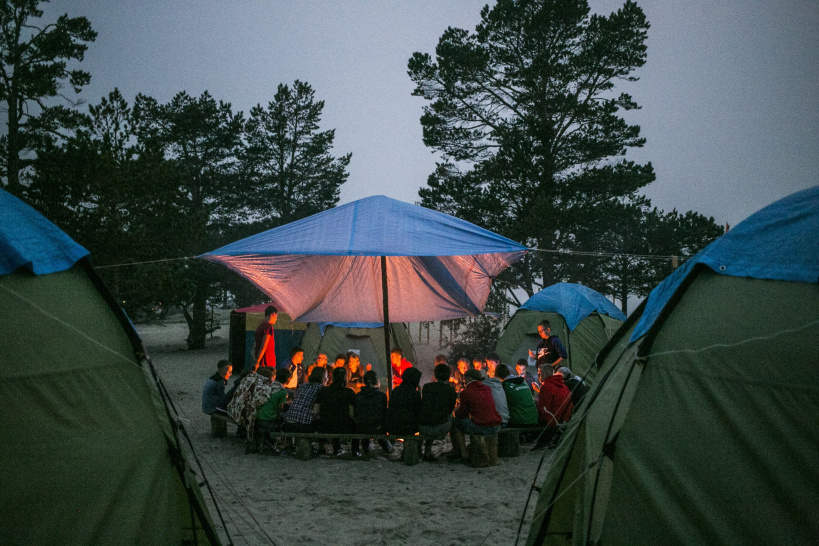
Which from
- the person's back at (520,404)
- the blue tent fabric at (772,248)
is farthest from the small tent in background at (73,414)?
the person's back at (520,404)

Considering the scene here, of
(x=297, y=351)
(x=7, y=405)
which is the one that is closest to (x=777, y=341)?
(x=7, y=405)

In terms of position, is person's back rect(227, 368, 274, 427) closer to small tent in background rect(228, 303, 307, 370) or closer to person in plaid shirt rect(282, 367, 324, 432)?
person in plaid shirt rect(282, 367, 324, 432)

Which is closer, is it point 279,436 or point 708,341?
point 708,341

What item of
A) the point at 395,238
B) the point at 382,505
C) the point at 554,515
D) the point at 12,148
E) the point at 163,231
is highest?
the point at 12,148

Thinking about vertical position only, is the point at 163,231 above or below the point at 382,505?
above

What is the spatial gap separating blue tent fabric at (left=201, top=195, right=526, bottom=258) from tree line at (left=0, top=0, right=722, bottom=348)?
9.00m

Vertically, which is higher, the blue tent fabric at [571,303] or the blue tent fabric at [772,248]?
the blue tent fabric at [772,248]

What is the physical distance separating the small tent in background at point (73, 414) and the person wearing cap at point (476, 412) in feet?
12.7

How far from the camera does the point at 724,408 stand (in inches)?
107

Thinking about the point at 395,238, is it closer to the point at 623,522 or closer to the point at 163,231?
the point at 623,522

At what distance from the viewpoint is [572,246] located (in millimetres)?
18656

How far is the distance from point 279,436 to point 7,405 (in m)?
4.67

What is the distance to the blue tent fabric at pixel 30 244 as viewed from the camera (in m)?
2.98

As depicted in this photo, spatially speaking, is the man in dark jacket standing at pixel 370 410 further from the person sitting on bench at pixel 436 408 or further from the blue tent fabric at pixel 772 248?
the blue tent fabric at pixel 772 248
